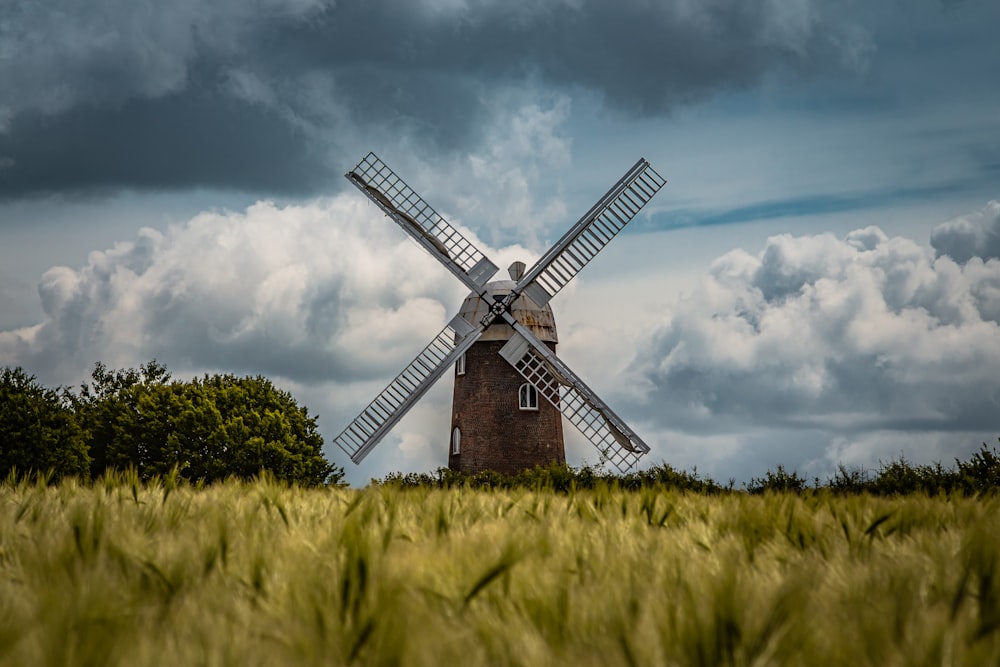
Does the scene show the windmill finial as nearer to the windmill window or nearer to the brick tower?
the brick tower

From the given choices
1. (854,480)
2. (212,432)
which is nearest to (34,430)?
(212,432)

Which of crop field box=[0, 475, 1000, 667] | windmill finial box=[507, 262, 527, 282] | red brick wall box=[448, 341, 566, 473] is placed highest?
windmill finial box=[507, 262, 527, 282]

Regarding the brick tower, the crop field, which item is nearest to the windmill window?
the brick tower

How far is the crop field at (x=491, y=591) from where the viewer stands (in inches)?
121

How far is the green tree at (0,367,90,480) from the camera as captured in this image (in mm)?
29656

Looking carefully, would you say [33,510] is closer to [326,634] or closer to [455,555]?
[455,555]

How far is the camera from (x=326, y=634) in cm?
328

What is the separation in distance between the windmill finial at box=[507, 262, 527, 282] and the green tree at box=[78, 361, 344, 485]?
11.3 m

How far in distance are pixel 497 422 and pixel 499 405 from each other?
22.3 inches

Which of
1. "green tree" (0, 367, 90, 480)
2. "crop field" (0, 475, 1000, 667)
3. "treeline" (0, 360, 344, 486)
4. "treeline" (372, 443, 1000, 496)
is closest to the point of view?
"crop field" (0, 475, 1000, 667)

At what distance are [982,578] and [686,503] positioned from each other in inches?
164

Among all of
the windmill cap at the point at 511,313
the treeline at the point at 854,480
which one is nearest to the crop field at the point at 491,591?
the treeline at the point at 854,480

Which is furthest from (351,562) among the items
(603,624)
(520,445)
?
(520,445)

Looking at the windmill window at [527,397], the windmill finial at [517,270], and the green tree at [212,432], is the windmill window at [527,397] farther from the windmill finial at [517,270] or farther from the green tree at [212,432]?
the green tree at [212,432]
